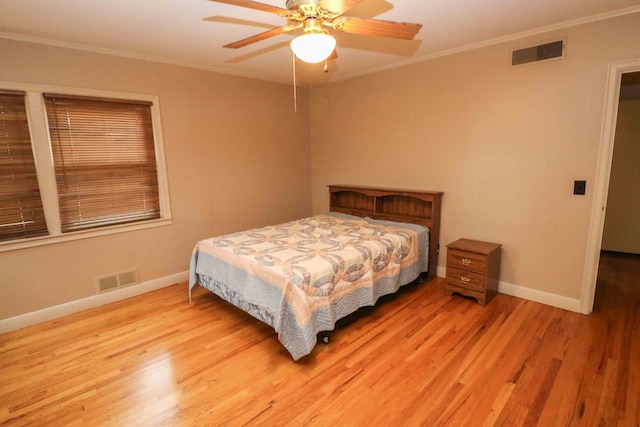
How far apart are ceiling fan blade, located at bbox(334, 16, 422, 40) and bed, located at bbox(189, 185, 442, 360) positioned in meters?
1.61

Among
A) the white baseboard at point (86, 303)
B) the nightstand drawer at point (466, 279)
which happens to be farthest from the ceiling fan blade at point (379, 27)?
the white baseboard at point (86, 303)

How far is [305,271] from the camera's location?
7.63ft

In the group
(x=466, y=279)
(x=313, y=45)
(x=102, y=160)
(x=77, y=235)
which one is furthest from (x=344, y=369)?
(x=102, y=160)

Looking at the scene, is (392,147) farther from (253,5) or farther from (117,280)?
(117,280)

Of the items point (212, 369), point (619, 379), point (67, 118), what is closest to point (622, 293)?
point (619, 379)

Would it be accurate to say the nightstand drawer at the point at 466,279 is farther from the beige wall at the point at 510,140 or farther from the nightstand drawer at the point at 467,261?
the beige wall at the point at 510,140

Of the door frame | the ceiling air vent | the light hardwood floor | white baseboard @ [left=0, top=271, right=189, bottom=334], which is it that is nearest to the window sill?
white baseboard @ [left=0, top=271, right=189, bottom=334]

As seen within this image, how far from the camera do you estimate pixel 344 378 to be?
2123 millimetres

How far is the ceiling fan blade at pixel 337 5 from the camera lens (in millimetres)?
1538

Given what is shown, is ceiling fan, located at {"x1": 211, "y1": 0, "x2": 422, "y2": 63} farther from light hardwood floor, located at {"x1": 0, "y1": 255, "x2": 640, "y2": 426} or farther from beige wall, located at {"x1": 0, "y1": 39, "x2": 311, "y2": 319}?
beige wall, located at {"x1": 0, "y1": 39, "x2": 311, "y2": 319}

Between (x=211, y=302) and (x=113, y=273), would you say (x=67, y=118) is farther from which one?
(x=211, y=302)

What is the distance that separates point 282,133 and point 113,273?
2764 mm

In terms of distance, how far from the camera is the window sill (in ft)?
9.02

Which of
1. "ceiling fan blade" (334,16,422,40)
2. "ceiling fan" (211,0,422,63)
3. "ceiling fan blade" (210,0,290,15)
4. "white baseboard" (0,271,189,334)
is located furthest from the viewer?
"white baseboard" (0,271,189,334)
